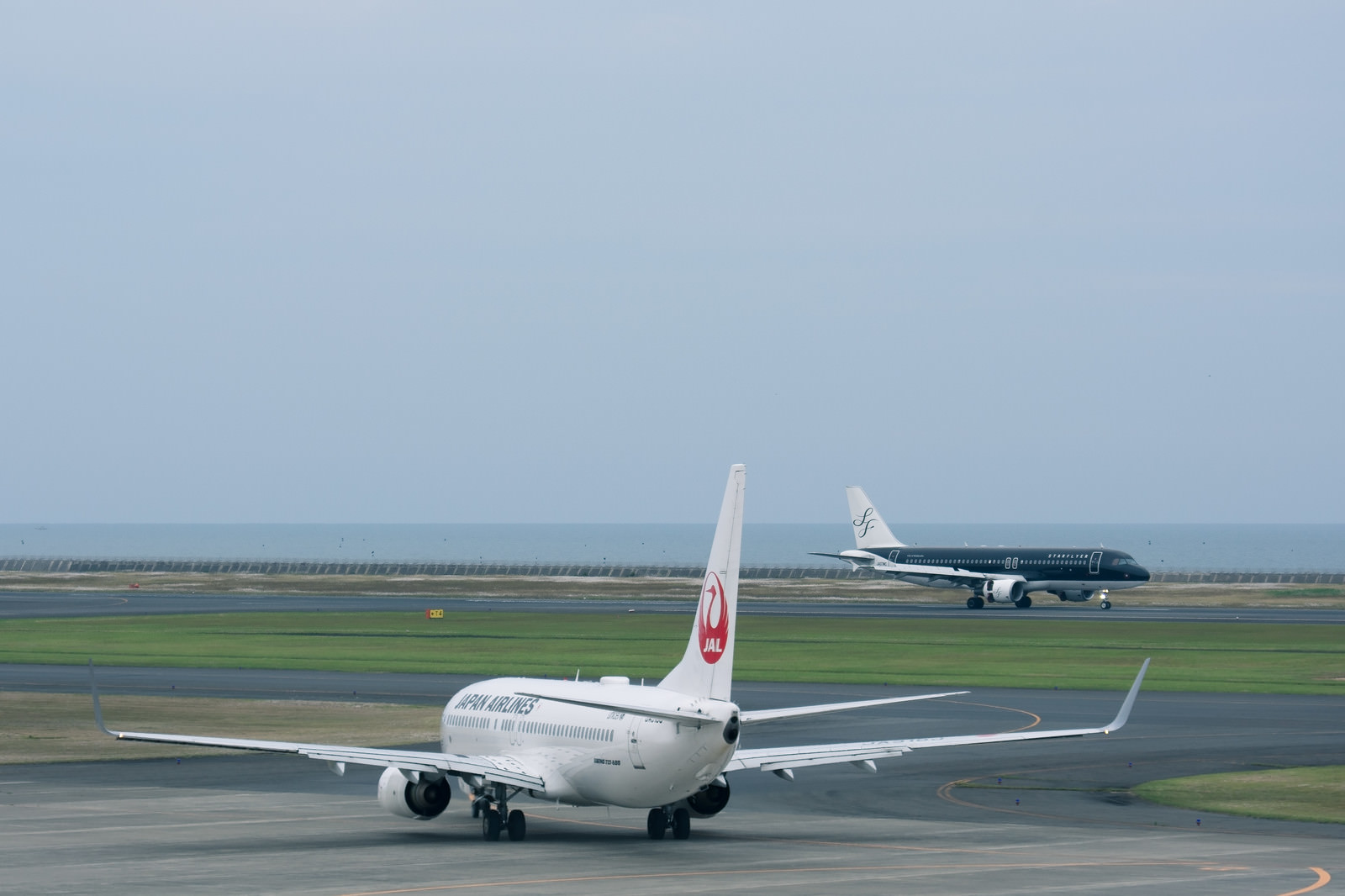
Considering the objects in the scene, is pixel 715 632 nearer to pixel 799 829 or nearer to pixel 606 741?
pixel 606 741

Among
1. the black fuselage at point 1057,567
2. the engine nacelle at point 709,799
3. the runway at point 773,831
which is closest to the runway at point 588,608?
the black fuselage at point 1057,567

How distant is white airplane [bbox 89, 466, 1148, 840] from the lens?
32.2 m

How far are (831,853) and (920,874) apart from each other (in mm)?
3250

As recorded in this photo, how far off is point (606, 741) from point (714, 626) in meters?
3.29

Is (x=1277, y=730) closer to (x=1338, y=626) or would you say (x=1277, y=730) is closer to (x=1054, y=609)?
(x=1338, y=626)

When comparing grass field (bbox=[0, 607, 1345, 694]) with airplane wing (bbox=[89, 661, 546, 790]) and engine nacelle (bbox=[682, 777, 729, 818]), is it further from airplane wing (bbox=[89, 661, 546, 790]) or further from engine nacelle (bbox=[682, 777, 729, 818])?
engine nacelle (bbox=[682, 777, 729, 818])

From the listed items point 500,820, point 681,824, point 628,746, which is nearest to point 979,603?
point 681,824

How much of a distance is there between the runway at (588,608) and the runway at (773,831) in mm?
70405

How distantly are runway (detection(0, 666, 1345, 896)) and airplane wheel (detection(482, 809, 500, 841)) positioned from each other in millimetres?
349

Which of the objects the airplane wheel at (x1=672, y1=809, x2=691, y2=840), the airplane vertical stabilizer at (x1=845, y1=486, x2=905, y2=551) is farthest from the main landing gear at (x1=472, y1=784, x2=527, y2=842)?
the airplane vertical stabilizer at (x1=845, y1=486, x2=905, y2=551)

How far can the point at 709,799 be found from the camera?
113ft

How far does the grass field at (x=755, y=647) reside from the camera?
78.8 m

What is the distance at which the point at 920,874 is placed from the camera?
→ 30391 mm

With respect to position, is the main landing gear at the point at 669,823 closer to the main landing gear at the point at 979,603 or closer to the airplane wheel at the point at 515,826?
the airplane wheel at the point at 515,826
